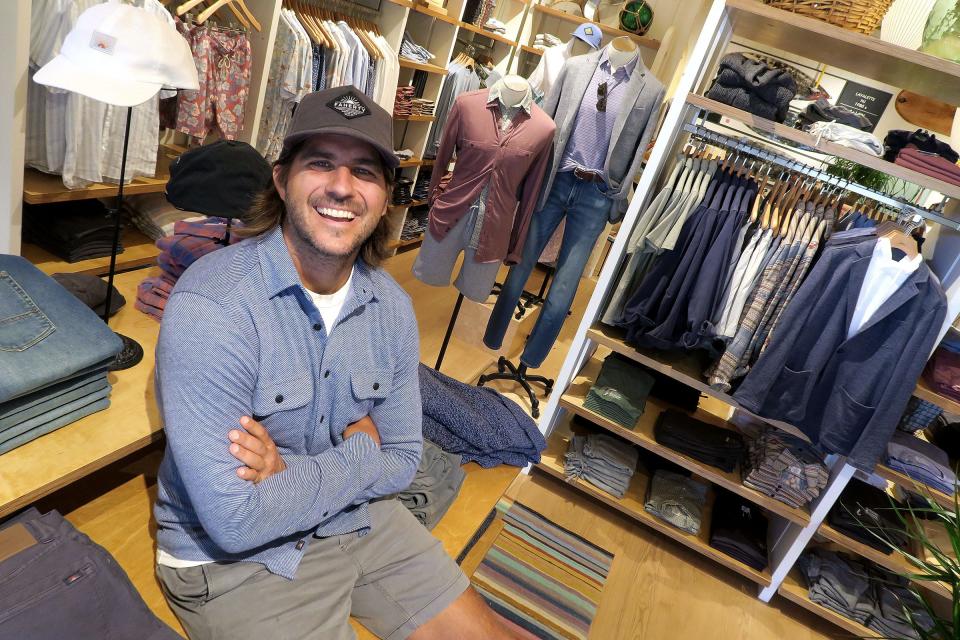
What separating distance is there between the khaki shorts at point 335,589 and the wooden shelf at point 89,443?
12.1 inches

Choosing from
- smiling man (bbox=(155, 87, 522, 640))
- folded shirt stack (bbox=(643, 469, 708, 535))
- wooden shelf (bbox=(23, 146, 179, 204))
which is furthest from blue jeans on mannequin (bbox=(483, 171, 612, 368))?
wooden shelf (bbox=(23, 146, 179, 204))

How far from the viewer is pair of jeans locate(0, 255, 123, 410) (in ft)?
4.28

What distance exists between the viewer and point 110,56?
153cm

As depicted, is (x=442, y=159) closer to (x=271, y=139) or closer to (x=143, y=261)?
(x=271, y=139)

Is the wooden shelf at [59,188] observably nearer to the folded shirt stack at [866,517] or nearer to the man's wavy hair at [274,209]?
the man's wavy hair at [274,209]

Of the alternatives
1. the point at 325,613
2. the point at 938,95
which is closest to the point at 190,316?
the point at 325,613

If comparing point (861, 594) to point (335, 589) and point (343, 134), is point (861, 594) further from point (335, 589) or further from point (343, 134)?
point (343, 134)

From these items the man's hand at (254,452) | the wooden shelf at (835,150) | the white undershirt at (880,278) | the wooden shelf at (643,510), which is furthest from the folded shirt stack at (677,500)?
the man's hand at (254,452)

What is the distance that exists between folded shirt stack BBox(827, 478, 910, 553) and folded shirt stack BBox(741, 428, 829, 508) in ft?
0.47

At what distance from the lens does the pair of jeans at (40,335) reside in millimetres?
1304

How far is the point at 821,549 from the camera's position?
3018 millimetres

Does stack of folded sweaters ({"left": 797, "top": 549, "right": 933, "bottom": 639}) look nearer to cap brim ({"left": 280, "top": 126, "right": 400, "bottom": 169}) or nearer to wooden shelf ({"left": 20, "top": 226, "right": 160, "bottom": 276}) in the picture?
cap brim ({"left": 280, "top": 126, "right": 400, "bottom": 169})

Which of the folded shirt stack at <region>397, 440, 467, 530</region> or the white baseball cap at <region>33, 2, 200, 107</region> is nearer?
the white baseball cap at <region>33, 2, 200, 107</region>

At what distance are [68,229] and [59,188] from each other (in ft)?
0.77
